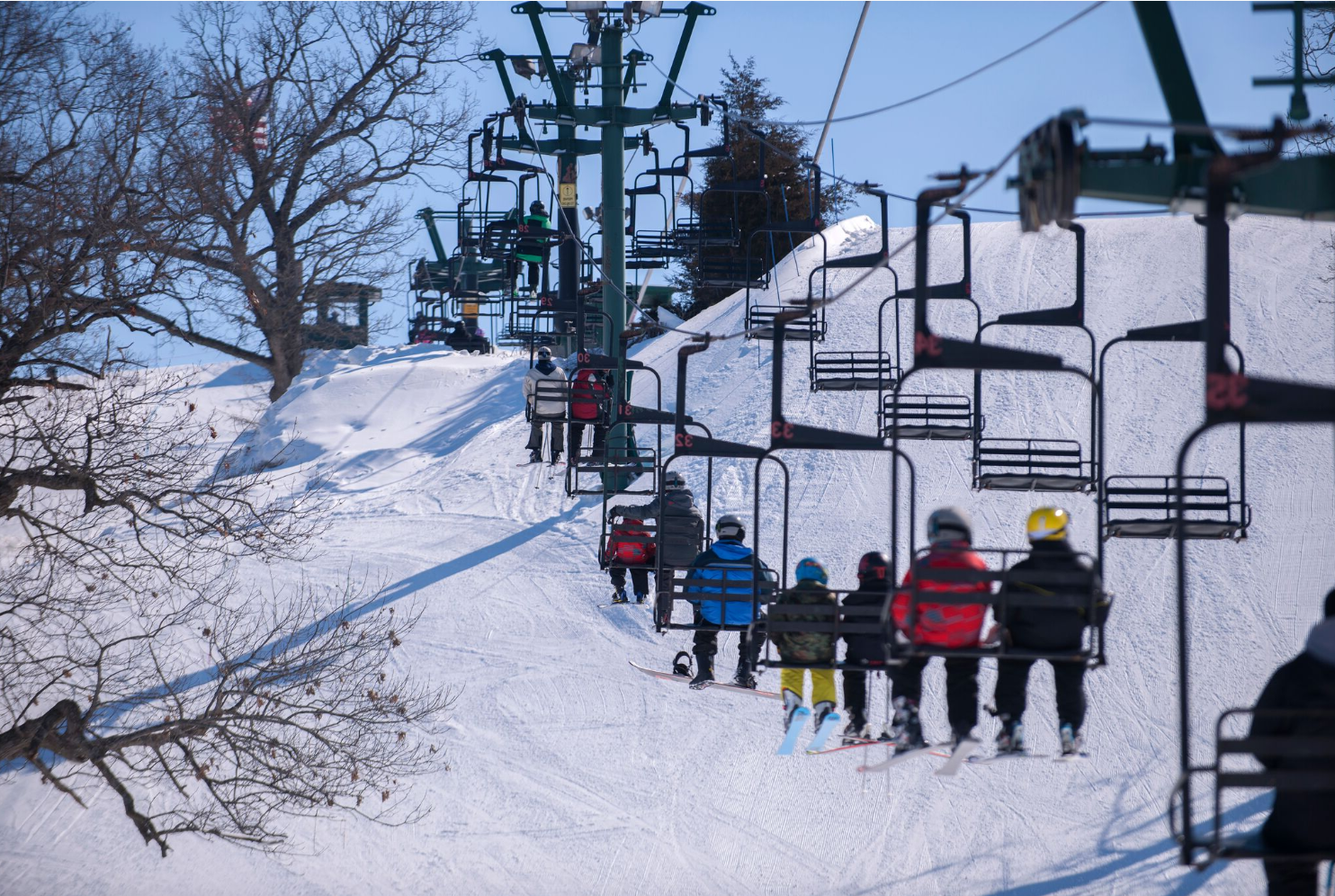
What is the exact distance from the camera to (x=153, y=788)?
727 inches

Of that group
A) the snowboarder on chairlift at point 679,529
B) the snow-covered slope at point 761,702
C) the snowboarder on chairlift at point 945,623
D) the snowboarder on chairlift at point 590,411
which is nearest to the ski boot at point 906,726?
the snowboarder on chairlift at point 945,623

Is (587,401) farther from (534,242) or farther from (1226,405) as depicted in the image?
(1226,405)

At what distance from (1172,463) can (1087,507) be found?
146cm

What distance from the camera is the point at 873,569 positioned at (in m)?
8.62

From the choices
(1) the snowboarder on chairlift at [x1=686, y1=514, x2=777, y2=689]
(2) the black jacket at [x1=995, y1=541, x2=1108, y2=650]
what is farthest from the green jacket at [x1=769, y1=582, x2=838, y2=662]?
(2) the black jacket at [x1=995, y1=541, x2=1108, y2=650]

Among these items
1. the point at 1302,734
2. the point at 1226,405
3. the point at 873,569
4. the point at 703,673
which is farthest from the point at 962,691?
the point at 703,673

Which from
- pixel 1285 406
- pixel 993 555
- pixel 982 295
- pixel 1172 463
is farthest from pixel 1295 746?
pixel 982 295

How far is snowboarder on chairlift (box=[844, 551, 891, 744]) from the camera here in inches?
325

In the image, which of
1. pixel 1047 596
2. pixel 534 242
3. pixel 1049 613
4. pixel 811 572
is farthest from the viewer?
pixel 534 242

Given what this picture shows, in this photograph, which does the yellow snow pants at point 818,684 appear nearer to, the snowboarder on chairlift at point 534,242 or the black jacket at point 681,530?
the black jacket at point 681,530

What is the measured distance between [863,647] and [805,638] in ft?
1.29

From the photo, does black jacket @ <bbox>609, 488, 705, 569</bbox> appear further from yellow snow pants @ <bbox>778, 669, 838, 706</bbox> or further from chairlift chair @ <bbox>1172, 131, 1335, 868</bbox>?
chairlift chair @ <bbox>1172, 131, 1335, 868</bbox>

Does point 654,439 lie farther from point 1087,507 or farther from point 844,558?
point 1087,507

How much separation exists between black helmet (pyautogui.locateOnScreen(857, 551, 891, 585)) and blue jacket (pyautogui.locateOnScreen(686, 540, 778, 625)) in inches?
30.0
